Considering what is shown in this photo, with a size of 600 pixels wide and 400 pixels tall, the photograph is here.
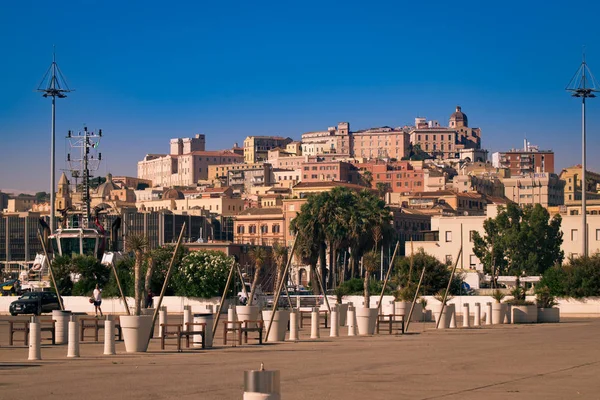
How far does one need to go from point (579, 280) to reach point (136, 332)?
3668cm

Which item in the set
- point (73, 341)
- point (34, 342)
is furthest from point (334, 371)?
point (34, 342)

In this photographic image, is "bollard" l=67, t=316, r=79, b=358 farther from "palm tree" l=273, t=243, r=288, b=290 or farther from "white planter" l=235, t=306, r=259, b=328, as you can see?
"palm tree" l=273, t=243, r=288, b=290

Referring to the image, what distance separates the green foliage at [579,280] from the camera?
5629 cm

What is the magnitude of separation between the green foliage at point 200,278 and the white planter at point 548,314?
1931 centimetres

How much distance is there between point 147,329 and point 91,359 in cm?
194

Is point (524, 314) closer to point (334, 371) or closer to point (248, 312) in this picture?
point (248, 312)

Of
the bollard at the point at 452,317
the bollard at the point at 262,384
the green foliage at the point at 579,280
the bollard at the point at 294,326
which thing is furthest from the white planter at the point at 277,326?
the green foliage at the point at 579,280

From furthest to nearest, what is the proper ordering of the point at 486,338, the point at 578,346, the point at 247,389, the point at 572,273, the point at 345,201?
1. the point at 345,201
2. the point at 572,273
3. the point at 486,338
4. the point at 578,346
5. the point at 247,389

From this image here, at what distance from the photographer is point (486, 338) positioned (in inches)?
1298

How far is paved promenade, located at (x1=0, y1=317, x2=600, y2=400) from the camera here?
57.6 ft

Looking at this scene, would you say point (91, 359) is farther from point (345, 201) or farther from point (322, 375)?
point (345, 201)

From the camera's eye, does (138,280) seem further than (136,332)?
Yes

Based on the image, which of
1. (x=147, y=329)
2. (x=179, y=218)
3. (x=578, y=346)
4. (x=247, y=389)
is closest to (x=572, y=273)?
(x=578, y=346)

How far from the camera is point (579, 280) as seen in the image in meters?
57.0
